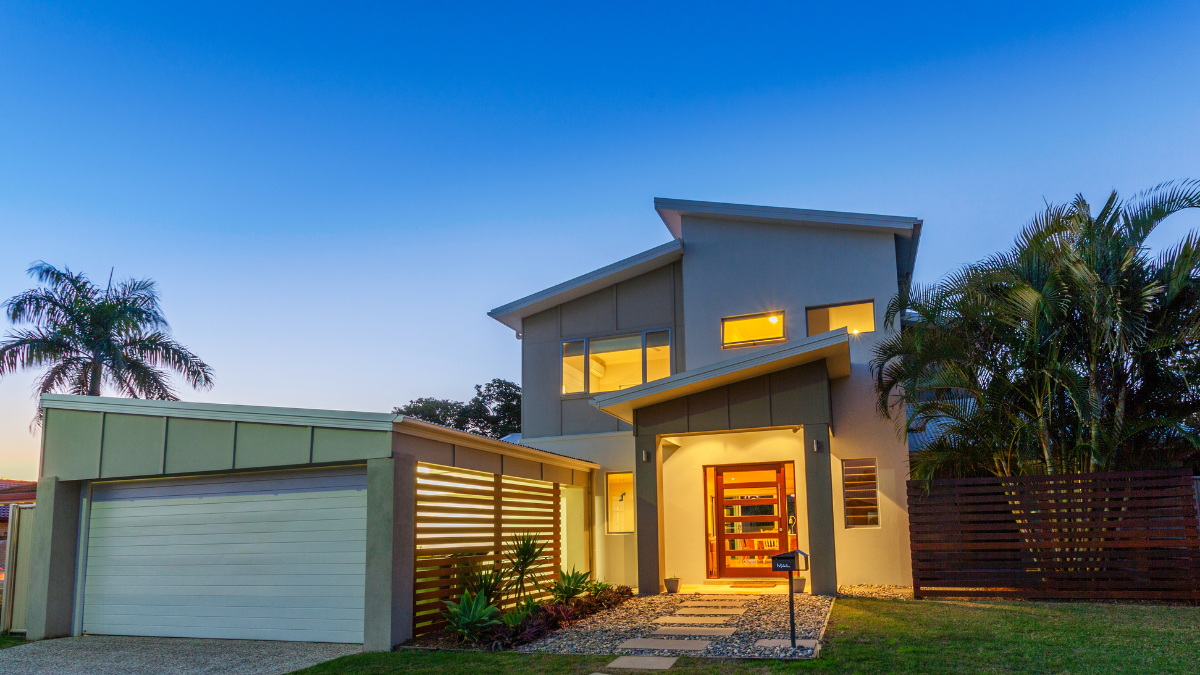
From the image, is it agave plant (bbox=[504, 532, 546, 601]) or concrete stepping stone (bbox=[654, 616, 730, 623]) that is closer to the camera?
concrete stepping stone (bbox=[654, 616, 730, 623])

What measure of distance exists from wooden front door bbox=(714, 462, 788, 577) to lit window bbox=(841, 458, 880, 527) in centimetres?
103

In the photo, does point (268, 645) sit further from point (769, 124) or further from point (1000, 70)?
point (1000, 70)

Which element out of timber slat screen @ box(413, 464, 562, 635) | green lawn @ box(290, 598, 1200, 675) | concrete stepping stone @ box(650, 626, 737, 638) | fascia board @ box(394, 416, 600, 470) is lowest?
concrete stepping stone @ box(650, 626, 737, 638)

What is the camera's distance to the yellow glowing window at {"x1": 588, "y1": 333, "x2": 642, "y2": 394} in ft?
48.4

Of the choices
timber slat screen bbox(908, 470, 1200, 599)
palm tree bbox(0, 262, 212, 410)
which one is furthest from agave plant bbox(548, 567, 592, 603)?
palm tree bbox(0, 262, 212, 410)

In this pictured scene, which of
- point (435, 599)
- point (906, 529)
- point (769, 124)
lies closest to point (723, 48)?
point (769, 124)

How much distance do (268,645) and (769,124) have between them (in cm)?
1296

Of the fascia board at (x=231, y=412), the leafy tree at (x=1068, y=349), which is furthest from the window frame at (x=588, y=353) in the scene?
the fascia board at (x=231, y=412)

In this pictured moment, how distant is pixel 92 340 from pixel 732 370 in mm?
14199

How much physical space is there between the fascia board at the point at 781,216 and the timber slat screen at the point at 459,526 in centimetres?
602

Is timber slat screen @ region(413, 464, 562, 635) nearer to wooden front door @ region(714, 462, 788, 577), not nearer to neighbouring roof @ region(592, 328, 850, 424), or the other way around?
neighbouring roof @ region(592, 328, 850, 424)

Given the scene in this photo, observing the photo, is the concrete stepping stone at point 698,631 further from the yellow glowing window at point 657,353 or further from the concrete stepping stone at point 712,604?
the yellow glowing window at point 657,353

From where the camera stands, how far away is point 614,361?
14.9 metres

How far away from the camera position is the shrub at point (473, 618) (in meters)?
7.91
